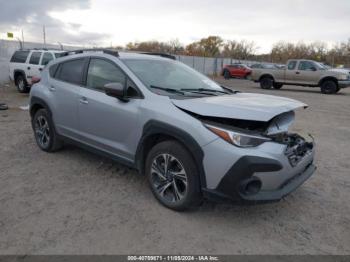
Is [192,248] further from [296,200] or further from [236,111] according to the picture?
[296,200]

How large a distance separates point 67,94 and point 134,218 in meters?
2.28

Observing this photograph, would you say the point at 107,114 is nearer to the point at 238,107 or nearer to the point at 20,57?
the point at 238,107

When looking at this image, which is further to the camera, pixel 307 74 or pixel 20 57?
pixel 307 74

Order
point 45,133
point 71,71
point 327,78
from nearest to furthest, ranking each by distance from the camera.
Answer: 1. point 71,71
2. point 45,133
3. point 327,78

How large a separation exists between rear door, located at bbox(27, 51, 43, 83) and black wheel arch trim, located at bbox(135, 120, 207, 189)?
11.0 meters

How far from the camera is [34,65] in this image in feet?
43.6

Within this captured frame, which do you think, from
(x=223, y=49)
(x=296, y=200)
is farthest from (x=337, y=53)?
(x=296, y=200)

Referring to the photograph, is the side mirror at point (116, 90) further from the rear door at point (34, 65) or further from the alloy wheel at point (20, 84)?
the alloy wheel at point (20, 84)

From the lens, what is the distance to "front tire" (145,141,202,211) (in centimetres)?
325

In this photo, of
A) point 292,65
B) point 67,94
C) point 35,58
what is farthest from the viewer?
point 292,65

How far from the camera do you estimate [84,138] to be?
4527 mm

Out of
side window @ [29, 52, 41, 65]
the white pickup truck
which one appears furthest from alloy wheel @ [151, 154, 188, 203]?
the white pickup truck

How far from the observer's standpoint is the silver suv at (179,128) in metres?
3.02

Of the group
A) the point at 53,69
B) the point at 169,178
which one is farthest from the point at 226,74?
the point at 169,178
